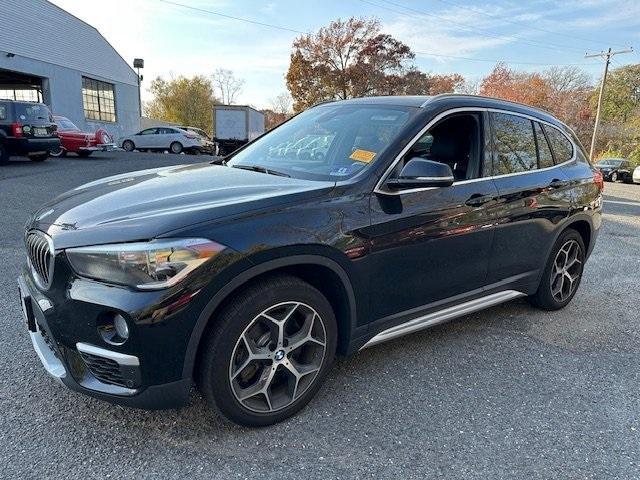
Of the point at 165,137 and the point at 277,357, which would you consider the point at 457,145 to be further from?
the point at 165,137

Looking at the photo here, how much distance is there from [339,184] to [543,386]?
1874mm

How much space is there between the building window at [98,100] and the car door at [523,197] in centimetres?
2932

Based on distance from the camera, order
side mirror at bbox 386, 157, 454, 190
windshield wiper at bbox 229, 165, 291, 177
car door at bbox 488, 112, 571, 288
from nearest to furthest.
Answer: side mirror at bbox 386, 157, 454, 190 → windshield wiper at bbox 229, 165, 291, 177 → car door at bbox 488, 112, 571, 288

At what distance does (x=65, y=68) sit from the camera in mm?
25703

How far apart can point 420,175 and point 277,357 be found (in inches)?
50.4

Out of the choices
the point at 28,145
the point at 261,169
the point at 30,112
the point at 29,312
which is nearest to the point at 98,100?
the point at 30,112

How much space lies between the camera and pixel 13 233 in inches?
244

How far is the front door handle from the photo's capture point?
122 inches

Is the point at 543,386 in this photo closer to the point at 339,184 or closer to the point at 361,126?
the point at 339,184

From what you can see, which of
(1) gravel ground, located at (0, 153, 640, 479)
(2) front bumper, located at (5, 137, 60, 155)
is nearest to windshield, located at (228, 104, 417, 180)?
(1) gravel ground, located at (0, 153, 640, 479)

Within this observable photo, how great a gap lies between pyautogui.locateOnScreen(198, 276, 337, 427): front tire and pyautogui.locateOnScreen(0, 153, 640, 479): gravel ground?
0.49ft

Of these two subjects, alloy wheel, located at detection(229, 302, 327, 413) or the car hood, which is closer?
the car hood

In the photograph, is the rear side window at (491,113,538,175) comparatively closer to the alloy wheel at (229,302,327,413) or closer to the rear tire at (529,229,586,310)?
the rear tire at (529,229,586,310)

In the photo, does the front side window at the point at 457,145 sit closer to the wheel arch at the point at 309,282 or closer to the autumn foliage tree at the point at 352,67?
A: the wheel arch at the point at 309,282
